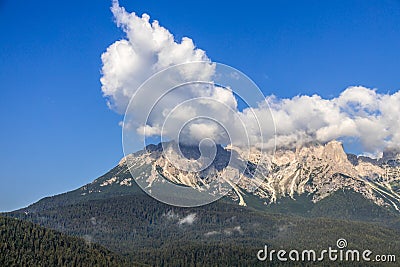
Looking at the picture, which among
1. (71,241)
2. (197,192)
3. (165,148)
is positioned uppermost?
(71,241)

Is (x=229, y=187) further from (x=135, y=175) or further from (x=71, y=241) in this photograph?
(x=71, y=241)

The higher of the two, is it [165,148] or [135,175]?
[165,148]

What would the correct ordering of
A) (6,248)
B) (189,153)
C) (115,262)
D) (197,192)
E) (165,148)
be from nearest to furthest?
1. (165,148)
2. (189,153)
3. (197,192)
4. (6,248)
5. (115,262)

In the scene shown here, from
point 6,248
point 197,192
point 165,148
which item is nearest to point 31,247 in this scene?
point 6,248

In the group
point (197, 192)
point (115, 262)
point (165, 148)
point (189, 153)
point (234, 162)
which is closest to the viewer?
point (165, 148)

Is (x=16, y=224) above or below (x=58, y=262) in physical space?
above

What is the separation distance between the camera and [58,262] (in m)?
159

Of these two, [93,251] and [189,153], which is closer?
[189,153]

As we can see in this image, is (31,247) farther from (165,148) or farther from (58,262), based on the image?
(165,148)

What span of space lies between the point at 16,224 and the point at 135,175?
163896 mm

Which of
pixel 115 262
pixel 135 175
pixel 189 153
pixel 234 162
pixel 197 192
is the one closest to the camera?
pixel 135 175

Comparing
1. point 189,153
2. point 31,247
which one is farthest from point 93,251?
point 189,153

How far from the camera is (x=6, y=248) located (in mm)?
154000

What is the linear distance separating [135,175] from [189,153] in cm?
1417
